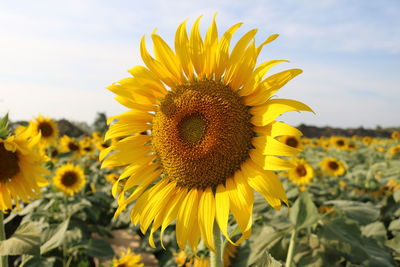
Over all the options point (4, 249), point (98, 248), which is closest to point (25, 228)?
point (4, 249)

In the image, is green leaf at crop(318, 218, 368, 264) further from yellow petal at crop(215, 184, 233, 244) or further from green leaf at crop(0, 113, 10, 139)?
green leaf at crop(0, 113, 10, 139)

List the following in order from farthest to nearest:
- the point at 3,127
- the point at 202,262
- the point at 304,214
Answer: the point at 304,214
the point at 3,127
the point at 202,262

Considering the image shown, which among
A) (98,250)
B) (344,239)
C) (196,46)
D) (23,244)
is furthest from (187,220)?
(98,250)

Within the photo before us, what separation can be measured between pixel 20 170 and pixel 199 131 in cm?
210

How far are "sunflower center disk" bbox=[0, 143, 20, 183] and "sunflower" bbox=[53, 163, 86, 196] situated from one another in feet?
8.23

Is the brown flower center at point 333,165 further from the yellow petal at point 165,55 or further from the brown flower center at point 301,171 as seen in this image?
the yellow petal at point 165,55

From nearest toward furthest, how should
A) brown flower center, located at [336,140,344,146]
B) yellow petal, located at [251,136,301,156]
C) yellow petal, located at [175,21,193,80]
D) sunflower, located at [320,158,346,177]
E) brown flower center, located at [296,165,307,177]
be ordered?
yellow petal, located at [251,136,301,156] → yellow petal, located at [175,21,193,80] → brown flower center, located at [296,165,307,177] → sunflower, located at [320,158,346,177] → brown flower center, located at [336,140,344,146]

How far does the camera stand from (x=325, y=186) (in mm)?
7008

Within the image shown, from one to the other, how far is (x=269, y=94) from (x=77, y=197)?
4.81 meters

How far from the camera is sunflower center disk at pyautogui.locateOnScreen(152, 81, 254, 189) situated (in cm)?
180

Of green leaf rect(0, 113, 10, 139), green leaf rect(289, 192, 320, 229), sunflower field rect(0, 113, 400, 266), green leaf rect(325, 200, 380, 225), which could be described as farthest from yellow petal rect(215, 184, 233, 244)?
green leaf rect(325, 200, 380, 225)

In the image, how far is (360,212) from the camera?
340 cm

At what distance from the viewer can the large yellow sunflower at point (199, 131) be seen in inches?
66.1

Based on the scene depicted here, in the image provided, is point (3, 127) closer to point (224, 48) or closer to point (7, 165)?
point (7, 165)
